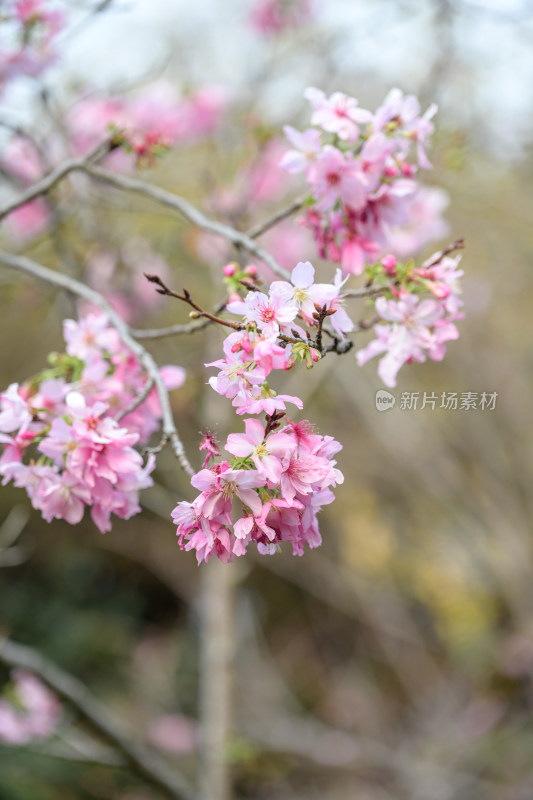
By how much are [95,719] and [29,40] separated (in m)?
2.26

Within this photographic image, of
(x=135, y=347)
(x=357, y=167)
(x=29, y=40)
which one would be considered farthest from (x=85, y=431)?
(x=29, y=40)

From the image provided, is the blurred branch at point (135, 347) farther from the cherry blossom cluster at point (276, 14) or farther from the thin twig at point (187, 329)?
the cherry blossom cluster at point (276, 14)

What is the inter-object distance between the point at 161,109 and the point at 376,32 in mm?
1154

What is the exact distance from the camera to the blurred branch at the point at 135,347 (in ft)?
3.13

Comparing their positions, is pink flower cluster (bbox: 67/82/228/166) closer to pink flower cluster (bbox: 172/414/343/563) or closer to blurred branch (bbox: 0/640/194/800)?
blurred branch (bbox: 0/640/194/800)

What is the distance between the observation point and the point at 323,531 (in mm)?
6004

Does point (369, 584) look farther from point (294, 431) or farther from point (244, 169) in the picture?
point (294, 431)

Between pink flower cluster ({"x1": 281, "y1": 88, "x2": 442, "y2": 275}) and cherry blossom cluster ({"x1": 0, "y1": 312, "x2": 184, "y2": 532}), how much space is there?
1.47ft

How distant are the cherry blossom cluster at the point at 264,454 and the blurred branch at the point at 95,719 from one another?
1.58 m

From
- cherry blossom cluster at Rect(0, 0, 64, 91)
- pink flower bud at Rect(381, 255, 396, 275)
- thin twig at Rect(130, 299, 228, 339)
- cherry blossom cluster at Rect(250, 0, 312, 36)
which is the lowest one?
thin twig at Rect(130, 299, 228, 339)

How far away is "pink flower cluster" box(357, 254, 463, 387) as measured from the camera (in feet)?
3.67

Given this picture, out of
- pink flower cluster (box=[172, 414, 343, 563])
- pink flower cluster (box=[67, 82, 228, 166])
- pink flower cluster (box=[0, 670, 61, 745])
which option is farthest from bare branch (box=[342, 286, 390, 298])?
pink flower cluster (box=[0, 670, 61, 745])

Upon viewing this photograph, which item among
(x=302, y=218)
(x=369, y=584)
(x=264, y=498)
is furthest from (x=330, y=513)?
(x=264, y=498)

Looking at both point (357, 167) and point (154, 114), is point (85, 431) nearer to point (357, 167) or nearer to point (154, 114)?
point (357, 167)
